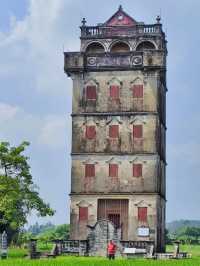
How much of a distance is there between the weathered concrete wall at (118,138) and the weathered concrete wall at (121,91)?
724 mm

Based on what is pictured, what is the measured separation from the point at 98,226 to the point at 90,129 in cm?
916

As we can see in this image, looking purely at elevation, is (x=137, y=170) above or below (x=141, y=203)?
above

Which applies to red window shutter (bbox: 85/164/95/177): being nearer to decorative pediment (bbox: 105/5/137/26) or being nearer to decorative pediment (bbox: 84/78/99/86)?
decorative pediment (bbox: 84/78/99/86)

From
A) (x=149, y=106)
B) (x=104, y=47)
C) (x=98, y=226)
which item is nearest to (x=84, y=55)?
(x=104, y=47)

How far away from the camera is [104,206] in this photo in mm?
54375

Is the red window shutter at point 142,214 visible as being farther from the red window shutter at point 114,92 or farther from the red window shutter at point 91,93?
the red window shutter at point 91,93

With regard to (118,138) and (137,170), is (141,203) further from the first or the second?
(118,138)

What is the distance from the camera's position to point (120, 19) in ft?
194

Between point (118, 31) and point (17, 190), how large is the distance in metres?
17.5

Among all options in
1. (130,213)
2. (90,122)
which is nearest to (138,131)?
(90,122)

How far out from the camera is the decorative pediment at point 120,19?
58781mm

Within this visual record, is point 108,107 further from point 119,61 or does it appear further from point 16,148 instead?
point 16,148

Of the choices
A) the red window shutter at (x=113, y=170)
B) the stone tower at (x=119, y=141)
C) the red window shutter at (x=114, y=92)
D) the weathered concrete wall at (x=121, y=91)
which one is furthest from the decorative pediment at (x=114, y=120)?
the red window shutter at (x=113, y=170)

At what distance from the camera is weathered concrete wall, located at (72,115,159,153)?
2137 inches
